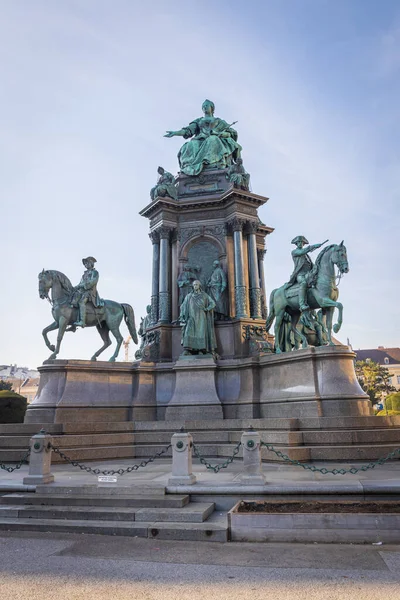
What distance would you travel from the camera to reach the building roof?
331 ft

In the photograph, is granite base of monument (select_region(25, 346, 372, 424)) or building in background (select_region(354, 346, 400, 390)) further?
building in background (select_region(354, 346, 400, 390))

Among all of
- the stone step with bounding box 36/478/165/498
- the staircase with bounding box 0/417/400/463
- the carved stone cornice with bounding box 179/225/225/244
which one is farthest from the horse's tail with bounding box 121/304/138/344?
the stone step with bounding box 36/478/165/498

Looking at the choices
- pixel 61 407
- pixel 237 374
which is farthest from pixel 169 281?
pixel 61 407

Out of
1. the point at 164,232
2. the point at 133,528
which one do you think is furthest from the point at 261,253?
the point at 133,528

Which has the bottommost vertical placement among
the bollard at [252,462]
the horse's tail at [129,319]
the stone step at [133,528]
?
the stone step at [133,528]

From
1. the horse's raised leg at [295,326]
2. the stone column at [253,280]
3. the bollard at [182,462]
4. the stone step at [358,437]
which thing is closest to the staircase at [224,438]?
the stone step at [358,437]

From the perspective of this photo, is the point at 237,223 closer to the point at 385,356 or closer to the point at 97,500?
the point at 97,500

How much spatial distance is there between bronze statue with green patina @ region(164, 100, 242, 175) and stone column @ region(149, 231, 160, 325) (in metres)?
3.79

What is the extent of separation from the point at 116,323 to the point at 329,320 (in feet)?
28.9

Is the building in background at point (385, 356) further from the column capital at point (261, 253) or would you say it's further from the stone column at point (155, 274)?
the stone column at point (155, 274)

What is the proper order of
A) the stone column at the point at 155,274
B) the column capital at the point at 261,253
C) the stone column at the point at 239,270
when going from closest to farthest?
the stone column at the point at 239,270 < the stone column at the point at 155,274 < the column capital at the point at 261,253

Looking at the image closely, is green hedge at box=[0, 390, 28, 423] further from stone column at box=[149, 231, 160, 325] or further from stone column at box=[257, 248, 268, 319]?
stone column at box=[257, 248, 268, 319]

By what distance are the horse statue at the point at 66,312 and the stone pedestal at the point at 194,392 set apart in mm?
3226

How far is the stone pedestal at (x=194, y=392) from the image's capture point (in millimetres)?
17125
